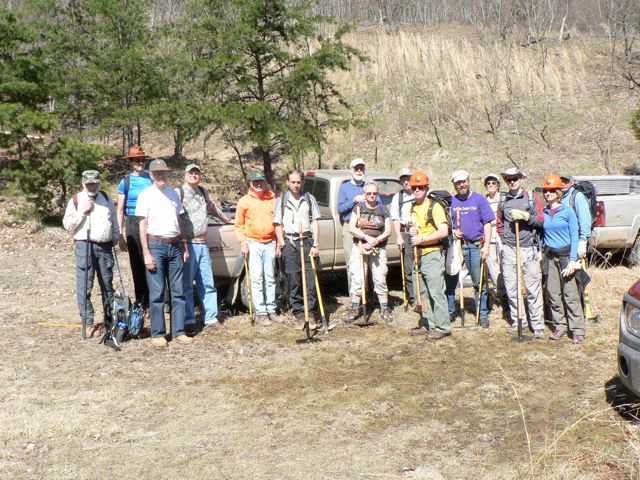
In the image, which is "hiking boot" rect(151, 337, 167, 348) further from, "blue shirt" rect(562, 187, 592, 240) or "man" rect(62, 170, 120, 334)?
"blue shirt" rect(562, 187, 592, 240)

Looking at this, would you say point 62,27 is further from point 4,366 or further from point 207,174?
point 4,366

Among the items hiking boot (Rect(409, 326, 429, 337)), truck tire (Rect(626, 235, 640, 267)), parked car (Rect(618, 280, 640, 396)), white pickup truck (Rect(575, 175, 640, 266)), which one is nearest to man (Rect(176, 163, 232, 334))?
hiking boot (Rect(409, 326, 429, 337))

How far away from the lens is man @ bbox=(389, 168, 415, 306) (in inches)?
316

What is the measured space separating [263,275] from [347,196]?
151cm

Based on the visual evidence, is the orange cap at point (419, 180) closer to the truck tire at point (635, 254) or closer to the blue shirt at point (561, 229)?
the blue shirt at point (561, 229)

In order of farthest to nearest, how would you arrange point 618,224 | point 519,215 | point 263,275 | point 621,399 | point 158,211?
point 618,224
point 263,275
point 158,211
point 519,215
point 621,399

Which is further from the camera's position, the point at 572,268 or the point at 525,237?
the point at 525,237

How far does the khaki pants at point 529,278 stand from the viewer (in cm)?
721

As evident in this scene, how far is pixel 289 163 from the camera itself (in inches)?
922

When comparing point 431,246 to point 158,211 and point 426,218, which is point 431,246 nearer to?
point 426,218

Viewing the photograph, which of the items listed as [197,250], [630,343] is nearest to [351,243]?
[197,250]

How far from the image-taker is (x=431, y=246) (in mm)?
7328

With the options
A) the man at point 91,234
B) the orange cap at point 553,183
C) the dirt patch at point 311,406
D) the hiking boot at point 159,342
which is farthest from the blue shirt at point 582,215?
the man at point 91,234

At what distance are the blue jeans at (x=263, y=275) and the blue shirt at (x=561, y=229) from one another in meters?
3.30
